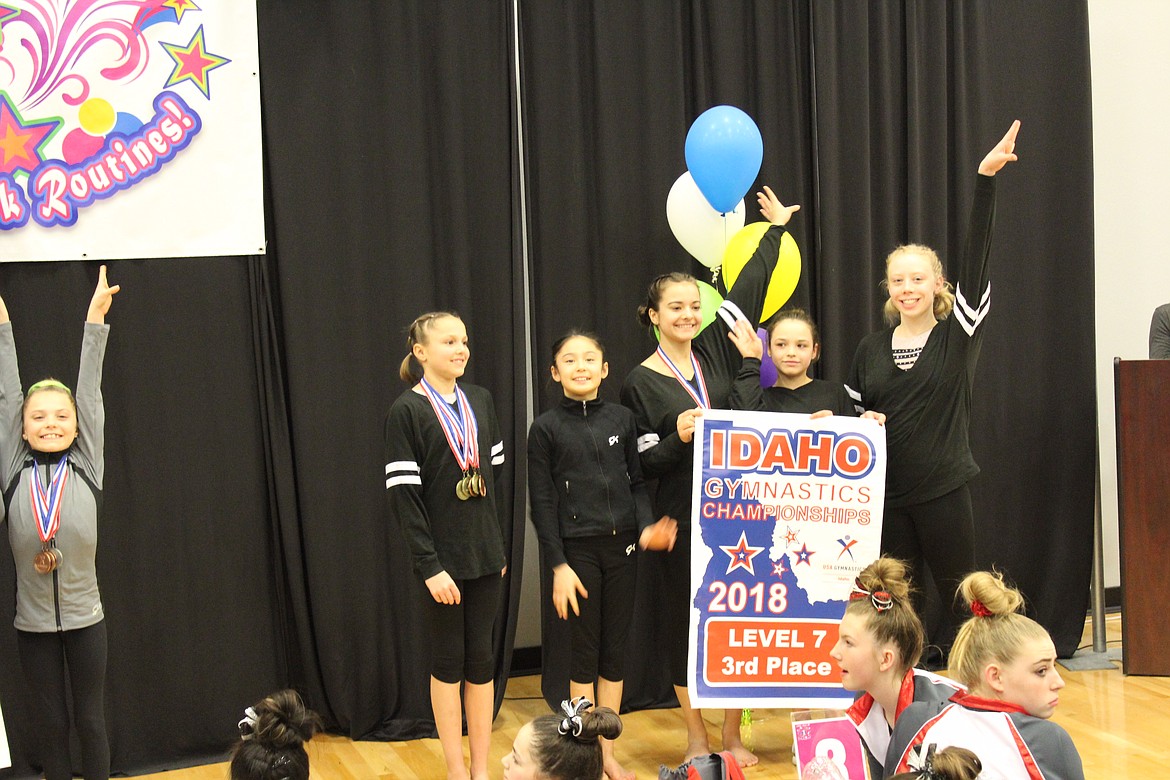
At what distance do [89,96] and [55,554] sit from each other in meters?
1.46

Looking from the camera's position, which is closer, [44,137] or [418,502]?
[418,502]

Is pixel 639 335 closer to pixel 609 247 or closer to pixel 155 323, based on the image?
pixel 609 247

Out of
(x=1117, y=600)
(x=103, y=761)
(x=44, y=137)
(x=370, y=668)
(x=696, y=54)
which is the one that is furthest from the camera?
(x=1117, y=600)

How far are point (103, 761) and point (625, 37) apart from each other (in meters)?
2.92

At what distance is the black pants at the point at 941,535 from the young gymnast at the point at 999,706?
1.45 metres

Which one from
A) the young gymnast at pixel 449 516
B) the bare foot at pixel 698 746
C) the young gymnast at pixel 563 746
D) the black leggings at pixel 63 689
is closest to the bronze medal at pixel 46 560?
the black leggings at pixel 63 689

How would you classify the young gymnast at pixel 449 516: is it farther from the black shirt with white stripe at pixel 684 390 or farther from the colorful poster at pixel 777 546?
the colorful poster at pixel 777 546

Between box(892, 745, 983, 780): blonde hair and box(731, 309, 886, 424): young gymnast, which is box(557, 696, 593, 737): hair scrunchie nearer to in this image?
box(892, 745, 983, 780): blonde hair

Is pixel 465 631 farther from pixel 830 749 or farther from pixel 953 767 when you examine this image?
pixel 953 767

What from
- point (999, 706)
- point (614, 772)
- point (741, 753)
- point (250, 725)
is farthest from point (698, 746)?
point (250, 725)

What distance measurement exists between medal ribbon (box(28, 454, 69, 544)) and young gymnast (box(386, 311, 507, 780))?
863 millimetres

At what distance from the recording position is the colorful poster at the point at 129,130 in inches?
135

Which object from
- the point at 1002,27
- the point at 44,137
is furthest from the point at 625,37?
the point at 44,137

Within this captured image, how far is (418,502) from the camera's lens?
321 cm
